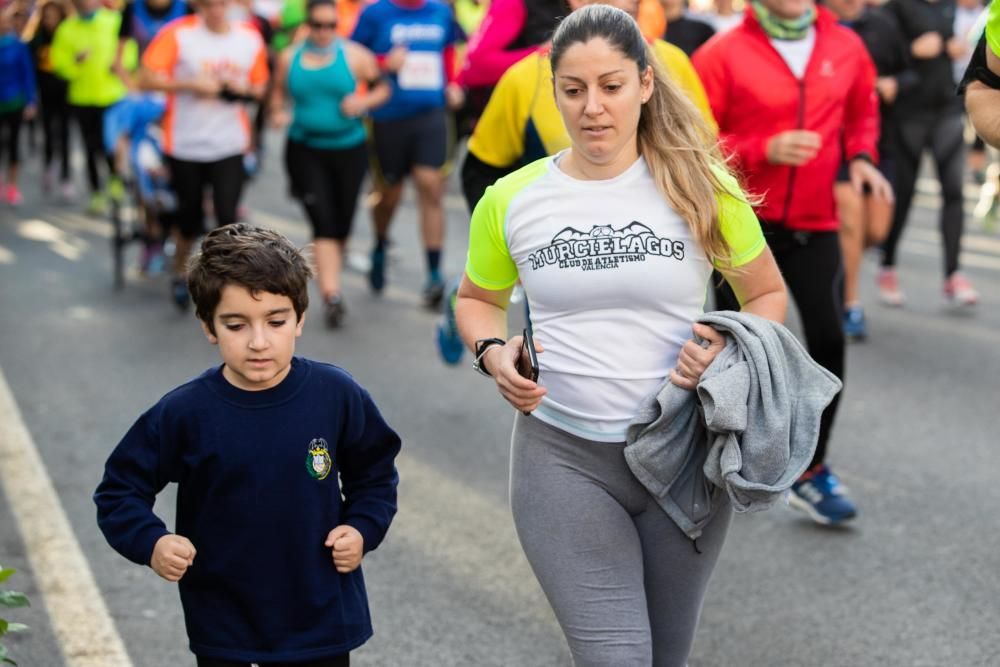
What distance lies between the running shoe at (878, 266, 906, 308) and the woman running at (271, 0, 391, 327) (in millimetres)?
3482

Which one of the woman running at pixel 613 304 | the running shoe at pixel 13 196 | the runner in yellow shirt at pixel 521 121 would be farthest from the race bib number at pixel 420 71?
the woman running at pixel 613 304

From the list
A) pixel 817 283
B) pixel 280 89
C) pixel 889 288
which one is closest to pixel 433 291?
pixel 280 89

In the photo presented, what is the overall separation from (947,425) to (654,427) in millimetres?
4468

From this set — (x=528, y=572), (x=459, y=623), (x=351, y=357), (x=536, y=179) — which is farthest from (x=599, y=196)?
(x=351, y=357)

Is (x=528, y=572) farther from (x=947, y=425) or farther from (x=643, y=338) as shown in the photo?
(x=947, y=425)

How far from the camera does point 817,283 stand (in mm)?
5770

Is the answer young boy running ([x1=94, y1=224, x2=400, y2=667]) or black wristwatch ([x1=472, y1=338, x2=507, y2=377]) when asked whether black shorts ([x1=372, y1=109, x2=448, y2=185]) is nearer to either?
black wristwatch ([x1=472, y1=338, x2=507, y2=377])

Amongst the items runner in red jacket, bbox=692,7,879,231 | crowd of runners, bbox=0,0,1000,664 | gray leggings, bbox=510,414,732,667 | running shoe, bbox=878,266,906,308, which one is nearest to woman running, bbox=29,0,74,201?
crowd of runners, bbox=0,0,1000,664

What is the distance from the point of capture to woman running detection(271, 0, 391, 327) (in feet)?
32.1

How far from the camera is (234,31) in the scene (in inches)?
390

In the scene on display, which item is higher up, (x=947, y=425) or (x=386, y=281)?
(x=947, y=425)

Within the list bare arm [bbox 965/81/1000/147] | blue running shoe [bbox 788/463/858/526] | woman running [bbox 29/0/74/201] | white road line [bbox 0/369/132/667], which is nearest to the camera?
bare arm [bbox 965/81/1000/147]

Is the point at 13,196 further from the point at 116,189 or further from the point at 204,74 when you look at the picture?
the point at 204,74

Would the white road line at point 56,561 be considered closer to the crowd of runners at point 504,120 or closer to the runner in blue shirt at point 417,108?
the crowd of runners at point 504,120
